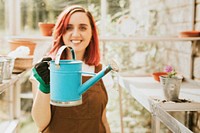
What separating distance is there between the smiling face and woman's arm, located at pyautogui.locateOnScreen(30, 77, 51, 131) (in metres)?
0.32

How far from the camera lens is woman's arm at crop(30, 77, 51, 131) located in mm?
1551

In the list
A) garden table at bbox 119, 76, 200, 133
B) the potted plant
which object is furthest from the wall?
the potted plant

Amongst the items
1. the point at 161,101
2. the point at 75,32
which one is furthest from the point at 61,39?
the point at 161,101

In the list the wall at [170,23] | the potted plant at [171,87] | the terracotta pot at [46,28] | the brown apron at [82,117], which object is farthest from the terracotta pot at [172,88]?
the terracotta pot at [46,28]

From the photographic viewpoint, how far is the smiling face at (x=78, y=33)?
1.78 m

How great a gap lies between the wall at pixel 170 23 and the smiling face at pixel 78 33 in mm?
1103

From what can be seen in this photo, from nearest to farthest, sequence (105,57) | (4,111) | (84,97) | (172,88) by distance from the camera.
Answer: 1. (172,88)
2. (84,97)
3. (4,111)
4. (105,57)

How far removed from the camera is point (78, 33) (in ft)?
5.87

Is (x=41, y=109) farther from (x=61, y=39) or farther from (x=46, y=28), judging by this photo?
(x=46, y=28)

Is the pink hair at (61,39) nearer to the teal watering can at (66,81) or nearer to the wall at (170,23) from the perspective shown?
the teal watering can at (66,81)

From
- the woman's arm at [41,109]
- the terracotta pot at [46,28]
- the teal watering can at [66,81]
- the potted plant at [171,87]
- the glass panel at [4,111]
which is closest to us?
the teal watering can at [66,81]

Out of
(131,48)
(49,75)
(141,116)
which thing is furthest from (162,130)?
(49,75)

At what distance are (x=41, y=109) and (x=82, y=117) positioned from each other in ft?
0.90

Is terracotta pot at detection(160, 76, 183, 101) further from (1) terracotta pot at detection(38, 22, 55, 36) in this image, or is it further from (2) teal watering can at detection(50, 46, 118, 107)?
(1) terracotta pot at detection(38, 22, 55, 36)
